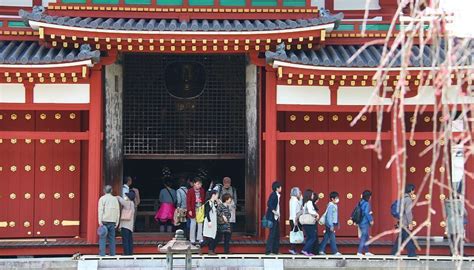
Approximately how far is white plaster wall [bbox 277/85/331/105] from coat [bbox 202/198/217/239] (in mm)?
2711

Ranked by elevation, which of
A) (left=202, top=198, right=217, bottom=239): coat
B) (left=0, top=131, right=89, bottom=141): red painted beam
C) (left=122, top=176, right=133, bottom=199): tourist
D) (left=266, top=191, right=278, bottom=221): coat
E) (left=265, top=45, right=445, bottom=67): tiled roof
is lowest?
(left=202, top=198, right=217, bottom=239): coat

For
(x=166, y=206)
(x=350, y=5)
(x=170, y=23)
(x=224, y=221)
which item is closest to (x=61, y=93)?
(x=170, y=23)

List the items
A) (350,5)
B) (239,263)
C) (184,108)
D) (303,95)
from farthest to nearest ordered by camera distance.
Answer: (350,5) < (184,108) < (303,95) < (239,263)

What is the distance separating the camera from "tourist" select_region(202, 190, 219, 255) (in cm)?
1505

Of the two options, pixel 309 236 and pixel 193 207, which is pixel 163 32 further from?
pixel 309 236

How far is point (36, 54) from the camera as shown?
1583cm

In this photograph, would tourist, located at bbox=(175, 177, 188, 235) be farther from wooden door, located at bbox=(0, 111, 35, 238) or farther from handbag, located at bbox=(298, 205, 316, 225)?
wooden door, located at bbox=(0, 111, 35, 238)

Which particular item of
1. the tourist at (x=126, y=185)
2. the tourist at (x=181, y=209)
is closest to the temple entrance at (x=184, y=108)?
the tourist at (x=126, y=185)

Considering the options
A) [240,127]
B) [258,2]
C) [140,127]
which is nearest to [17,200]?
[140,127]

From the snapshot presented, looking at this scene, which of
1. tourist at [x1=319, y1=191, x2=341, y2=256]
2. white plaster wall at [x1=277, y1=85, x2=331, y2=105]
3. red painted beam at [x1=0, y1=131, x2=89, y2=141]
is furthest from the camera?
white plaster wall at [x1=277, y1=85, x2=331, y2=105]

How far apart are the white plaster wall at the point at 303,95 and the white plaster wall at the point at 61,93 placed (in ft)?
13.2

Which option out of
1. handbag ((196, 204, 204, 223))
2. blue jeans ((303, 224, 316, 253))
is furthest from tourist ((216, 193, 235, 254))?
blue jeans ((303, 224, 316, 253))

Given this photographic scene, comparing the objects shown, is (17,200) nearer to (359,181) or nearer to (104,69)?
(104,69)

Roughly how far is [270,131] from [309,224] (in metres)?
2.14
